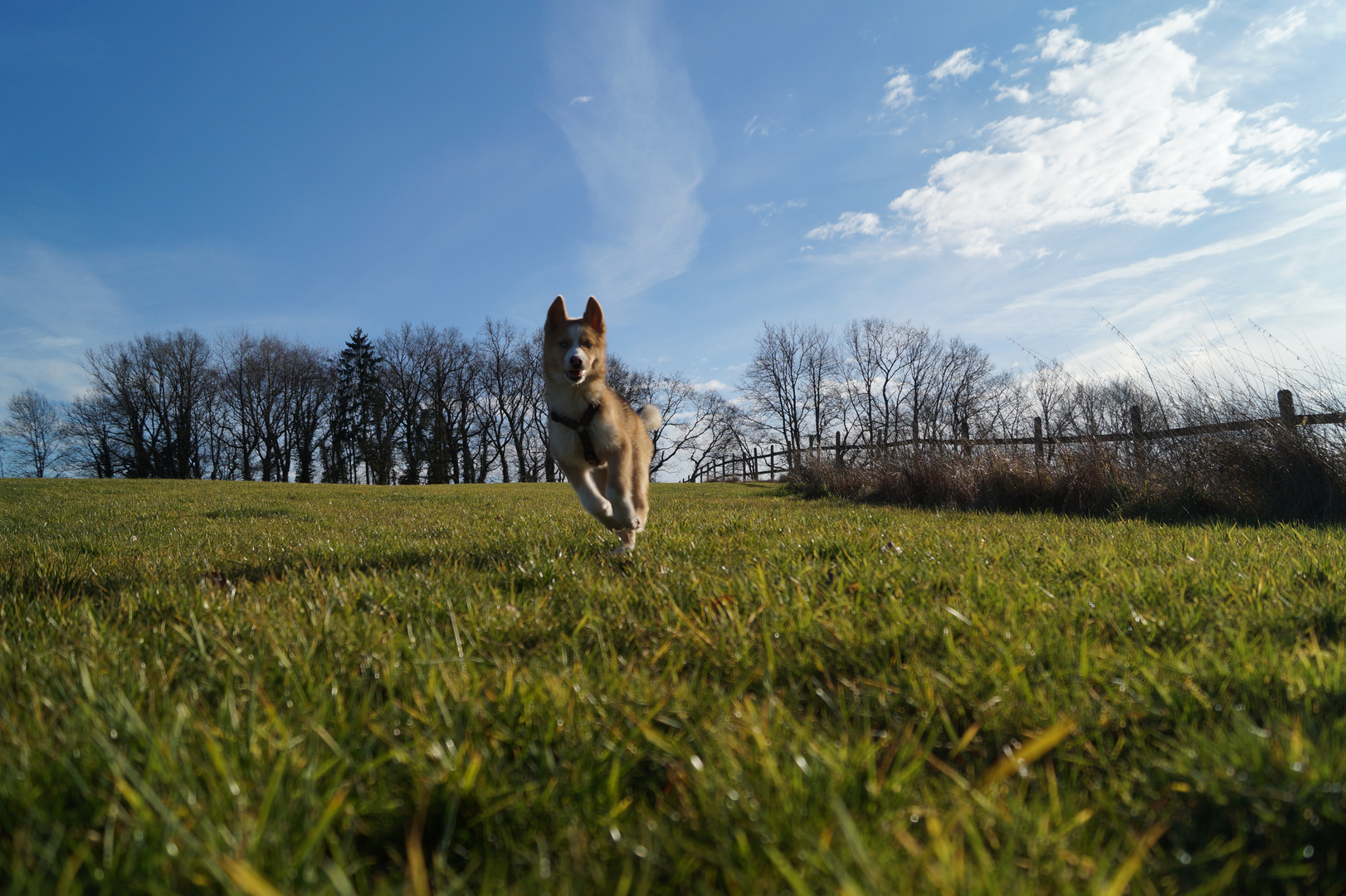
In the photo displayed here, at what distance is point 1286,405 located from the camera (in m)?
9.10

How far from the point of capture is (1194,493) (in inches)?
359

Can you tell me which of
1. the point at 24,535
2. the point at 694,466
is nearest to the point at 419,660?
the point at 24,535

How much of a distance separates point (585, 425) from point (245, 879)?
15.0ft

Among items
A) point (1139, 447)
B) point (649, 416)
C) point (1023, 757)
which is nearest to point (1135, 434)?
point (1139, 447)

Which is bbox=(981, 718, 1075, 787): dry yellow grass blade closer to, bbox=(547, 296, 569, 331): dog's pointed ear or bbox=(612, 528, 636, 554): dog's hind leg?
bbox=(612, 528, 636, 554): dog's hind leg

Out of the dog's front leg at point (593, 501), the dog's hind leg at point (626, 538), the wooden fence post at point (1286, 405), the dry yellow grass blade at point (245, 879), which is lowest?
the dry yellow grass blade at point (245, 879)

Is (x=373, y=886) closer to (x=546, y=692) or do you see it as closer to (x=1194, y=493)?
(x=546, y=692)

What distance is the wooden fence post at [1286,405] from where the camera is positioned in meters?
9.02

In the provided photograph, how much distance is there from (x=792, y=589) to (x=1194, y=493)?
8751mm

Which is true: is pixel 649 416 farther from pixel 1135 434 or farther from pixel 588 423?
pixel 1135 434

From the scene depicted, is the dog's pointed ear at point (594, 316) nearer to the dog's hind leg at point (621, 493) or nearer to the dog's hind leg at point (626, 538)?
the dog's hind leg at point (621, 493)

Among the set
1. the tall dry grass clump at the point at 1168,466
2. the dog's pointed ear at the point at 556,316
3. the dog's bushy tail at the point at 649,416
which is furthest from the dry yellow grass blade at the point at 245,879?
the tall dry grass clump at the point at 1168,466

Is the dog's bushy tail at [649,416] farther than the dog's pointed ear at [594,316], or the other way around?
the dog's bushy tail at [649,416]

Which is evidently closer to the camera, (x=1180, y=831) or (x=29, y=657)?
(x=1180, y=831)
